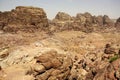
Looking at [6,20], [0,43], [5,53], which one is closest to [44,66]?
[5,53]

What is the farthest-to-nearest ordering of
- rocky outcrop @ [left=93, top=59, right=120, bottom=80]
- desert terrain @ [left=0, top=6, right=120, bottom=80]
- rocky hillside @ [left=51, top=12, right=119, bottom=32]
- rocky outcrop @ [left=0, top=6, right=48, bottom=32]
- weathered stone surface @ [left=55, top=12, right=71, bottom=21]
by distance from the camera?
weathered stone surface @ [left=55, top=12, right=71, bottom=21]
rocky hillside @ [left=51, top=12, right=119, bottom=32]
rocky outcrop @ [left=0, top=6, right=48, bottom=32]
desert terrain @ [left=0, top=6, right=120, bottom=80]
rocky outcrop @ [left=93, top=59, right=120, bottom=80]

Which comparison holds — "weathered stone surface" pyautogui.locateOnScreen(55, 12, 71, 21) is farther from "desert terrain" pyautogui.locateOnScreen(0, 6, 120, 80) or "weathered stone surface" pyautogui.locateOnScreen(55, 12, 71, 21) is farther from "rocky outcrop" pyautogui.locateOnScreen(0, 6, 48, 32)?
"rocky outcrop" pyautogui.locateOnScreen(0, 6, 48, 32)

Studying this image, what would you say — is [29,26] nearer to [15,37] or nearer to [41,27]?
[41,27]

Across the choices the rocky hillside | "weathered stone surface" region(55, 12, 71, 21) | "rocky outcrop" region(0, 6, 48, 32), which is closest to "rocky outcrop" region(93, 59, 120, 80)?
"rocky outcrop" region(0, 6, 48, 32)

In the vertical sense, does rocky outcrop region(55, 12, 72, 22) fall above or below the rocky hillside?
above

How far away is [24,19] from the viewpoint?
72.2 m

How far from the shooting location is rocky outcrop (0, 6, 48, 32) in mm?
71319

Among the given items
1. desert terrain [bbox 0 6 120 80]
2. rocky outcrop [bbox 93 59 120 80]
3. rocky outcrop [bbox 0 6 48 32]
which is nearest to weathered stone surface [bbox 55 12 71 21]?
desert terrain [bbox 0 6 120 80]

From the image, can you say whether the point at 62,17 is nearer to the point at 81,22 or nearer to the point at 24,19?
the point at 81,22

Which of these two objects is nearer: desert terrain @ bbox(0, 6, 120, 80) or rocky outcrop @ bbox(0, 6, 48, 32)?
desert terrain @ bbox(0, 6, 120, 80)

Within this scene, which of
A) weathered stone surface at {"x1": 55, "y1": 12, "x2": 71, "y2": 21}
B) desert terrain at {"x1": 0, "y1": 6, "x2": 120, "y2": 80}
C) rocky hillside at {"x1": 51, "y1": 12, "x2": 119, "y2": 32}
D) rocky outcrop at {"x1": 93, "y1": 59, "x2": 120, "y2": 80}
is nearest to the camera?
rocky outcrop at {"x1": 93, "y1": 59, "x2": 120, "y2": 80}

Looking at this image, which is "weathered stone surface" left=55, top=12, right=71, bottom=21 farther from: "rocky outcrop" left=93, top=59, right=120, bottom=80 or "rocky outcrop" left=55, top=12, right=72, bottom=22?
"rocky outcrop" left=93, top=59, right=120, bottom=80

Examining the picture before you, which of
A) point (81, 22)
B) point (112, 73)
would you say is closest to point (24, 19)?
point (81, 22)

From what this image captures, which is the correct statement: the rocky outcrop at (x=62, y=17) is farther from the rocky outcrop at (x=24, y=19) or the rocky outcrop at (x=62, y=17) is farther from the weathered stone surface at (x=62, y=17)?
the rocky outcrop at (x=24, y=19)
